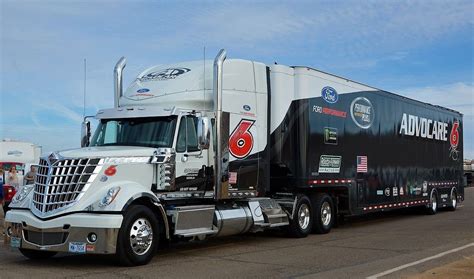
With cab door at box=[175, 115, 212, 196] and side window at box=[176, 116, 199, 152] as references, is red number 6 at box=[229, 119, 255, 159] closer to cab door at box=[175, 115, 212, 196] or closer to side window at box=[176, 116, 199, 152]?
cab door at box=[175, 115, 212, 196]

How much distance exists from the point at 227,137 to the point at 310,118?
10.2 feet

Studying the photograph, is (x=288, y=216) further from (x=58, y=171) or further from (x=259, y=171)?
(x=58, y=171)

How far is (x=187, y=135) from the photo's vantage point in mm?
11039

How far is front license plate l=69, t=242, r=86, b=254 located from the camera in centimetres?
914

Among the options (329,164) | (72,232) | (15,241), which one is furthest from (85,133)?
(329,164)

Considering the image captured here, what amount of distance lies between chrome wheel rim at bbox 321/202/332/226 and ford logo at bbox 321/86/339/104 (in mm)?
2678

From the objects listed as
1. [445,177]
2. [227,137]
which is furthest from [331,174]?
[445,177]

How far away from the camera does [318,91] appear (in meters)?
14.6

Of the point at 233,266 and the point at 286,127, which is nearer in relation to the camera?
the point at 233,266

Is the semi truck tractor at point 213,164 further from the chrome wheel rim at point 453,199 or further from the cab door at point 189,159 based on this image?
the chrome wheel rim at point 453,199

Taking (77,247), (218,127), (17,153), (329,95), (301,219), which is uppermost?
(329,95)

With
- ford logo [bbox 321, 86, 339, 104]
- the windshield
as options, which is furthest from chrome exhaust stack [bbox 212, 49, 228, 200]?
ford logo [bbox 321, 86, 339, 104]

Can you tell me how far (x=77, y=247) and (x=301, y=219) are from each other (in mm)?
6542

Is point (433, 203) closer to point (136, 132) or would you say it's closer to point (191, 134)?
point (191, 134)
